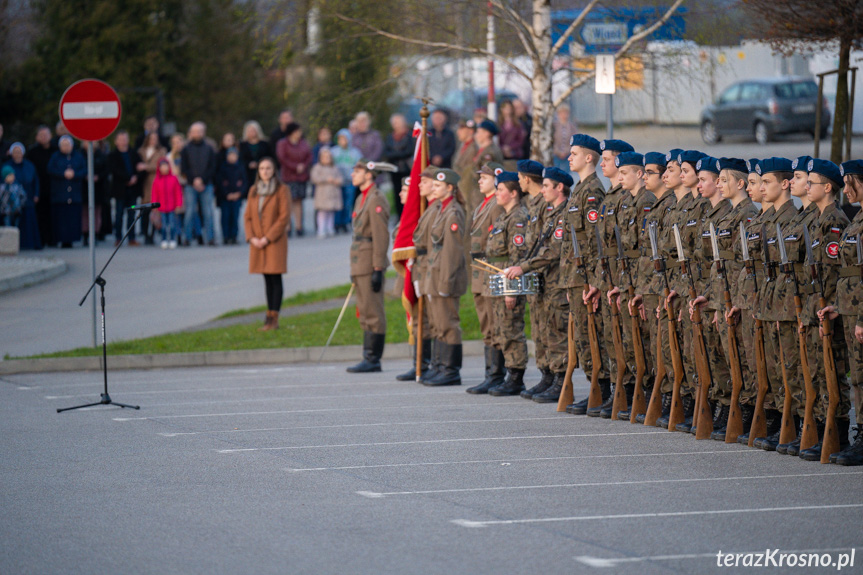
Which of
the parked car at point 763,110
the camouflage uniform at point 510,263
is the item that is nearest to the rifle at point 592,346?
the camouflage uniform at point 510,263

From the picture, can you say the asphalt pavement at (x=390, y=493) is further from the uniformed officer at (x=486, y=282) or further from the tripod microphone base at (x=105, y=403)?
the uniformed officer at (x=486, y=282)

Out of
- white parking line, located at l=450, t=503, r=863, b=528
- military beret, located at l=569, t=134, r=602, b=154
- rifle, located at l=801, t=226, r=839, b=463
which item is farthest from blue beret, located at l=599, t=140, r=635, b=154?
white parking line, located at l=450, t=503, r=863, b=528

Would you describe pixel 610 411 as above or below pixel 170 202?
below

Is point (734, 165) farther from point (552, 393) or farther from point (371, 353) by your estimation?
point (371, 353)

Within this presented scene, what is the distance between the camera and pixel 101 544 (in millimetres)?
7164

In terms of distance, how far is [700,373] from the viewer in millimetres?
10086

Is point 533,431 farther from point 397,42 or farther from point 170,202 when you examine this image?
point 170,202

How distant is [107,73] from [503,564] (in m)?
29.8

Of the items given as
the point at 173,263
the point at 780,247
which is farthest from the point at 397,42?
the point at 780,247

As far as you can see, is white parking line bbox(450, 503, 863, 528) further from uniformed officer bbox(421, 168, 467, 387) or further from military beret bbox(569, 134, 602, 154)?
uniformed officer bbox(421, 168, 467, 387)

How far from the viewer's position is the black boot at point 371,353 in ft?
48.0

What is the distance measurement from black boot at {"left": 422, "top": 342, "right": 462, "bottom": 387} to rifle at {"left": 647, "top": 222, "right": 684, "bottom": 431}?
341cm

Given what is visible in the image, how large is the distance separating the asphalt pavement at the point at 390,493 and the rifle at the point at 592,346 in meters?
0.28

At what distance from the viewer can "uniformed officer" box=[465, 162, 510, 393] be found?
1295 centimetres
